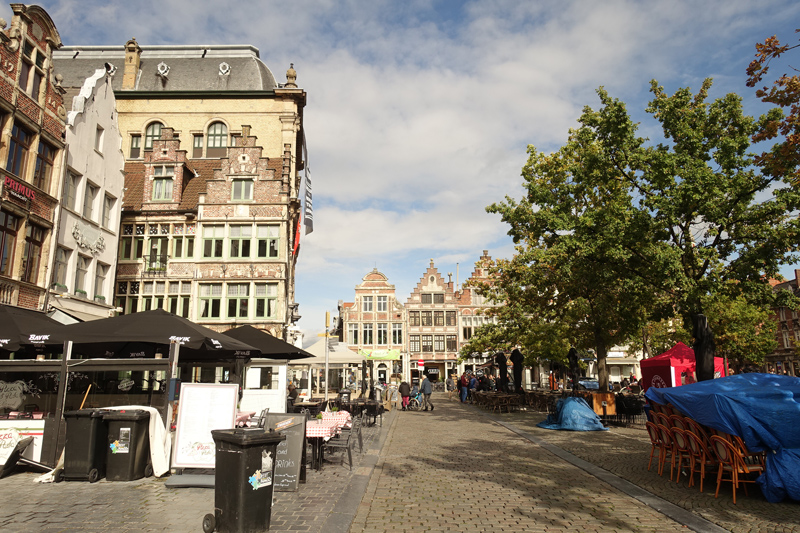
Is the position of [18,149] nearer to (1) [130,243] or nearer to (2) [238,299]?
(1) [130,243]

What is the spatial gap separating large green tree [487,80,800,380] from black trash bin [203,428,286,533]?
39.2ft

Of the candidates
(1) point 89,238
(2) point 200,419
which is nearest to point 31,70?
(1) point 89,238

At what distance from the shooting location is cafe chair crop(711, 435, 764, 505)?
7313 millimetres

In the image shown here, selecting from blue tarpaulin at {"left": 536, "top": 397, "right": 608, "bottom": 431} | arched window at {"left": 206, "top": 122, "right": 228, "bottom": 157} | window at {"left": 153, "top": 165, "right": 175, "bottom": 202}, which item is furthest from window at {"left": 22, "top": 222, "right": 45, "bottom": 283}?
arched window at {"left": 206, "top": 122, "right": 228, "bottom": 157}

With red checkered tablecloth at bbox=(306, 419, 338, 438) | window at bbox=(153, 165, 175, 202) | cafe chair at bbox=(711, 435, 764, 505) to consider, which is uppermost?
window at bbox=(153, 165, 175, 202)

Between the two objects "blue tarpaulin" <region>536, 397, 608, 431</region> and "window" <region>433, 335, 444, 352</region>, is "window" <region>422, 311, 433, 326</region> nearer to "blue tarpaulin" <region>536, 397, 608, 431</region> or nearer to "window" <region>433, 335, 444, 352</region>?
"window" <region>433, 335, 444, 352</region>

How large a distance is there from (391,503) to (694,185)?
11723 mm

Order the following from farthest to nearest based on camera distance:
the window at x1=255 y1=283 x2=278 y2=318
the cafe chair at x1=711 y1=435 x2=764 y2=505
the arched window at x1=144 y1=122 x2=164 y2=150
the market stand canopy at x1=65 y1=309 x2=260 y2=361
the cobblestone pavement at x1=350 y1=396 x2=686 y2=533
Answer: the arched window at x1=144 y1=122 x2=164 y2=150
the window at x1=255 y1=283 x2=278 y2=318
the market stand canopy at x1=65 y1=309 x2=260 y2=361
the cafe chair at x1=711 y1=435 x2=764 y2=505
the cobblestone pavement at x1=350 y1=396 x2=686 y2=533

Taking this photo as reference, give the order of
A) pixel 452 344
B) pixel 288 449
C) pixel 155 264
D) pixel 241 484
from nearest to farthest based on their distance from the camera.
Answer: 1. pixel 241 484
2. pixel 288 449
3. pixel 155 264
4. pixel 452 344

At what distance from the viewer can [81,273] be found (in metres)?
19.8

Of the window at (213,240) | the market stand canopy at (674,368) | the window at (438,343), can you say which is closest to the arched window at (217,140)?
the window at (213,240)

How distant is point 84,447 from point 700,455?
908cm

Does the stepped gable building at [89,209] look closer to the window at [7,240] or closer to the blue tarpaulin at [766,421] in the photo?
the window at [7,240]

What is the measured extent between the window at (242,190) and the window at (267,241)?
1874mm
